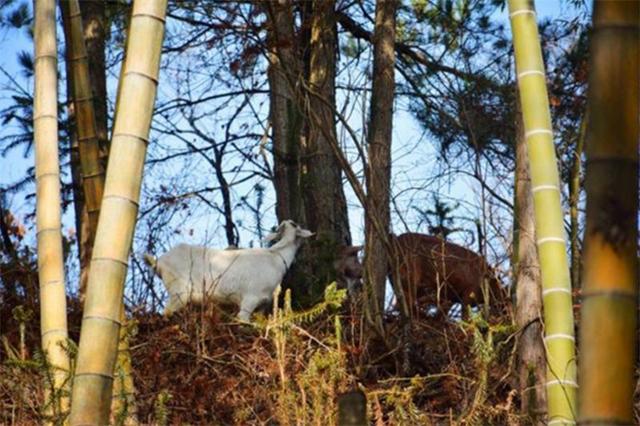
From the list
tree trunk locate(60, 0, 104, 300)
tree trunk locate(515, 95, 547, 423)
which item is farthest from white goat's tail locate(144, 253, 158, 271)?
tree trunk locate(60, 0, 104, 300)

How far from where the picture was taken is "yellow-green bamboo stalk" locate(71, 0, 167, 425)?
3893mm

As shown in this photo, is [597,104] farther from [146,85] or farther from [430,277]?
[430,277]

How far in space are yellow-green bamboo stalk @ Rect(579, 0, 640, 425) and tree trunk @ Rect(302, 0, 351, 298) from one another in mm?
6937

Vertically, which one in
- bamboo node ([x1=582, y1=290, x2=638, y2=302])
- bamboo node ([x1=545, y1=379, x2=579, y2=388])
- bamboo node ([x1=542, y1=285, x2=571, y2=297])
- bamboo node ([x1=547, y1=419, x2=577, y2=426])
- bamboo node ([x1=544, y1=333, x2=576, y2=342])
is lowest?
bamboo node ([x1=547, y1=419, x2=577, y2=426])

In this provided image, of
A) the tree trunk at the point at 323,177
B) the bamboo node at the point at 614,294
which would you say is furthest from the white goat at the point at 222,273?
the bamboo node at the point at 614,294

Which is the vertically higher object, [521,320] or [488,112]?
[488,112]

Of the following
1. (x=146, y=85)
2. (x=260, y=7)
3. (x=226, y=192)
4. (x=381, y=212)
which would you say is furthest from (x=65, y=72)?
(x=146, y=85)

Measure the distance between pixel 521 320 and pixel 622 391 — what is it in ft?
14.1

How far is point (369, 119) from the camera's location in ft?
31.1

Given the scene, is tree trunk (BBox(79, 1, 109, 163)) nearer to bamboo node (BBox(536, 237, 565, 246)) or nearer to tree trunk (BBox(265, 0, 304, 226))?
tree trunk (BBox(265, 0, 304, 226))

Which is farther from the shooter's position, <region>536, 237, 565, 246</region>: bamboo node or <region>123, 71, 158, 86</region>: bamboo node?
<region>536, 237, 565, 246</region>: bamboo node

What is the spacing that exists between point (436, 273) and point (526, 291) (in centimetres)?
167

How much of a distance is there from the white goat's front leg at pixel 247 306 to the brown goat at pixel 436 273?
94 cm

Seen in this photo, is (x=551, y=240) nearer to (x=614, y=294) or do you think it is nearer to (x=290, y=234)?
(x=614, y=294)
